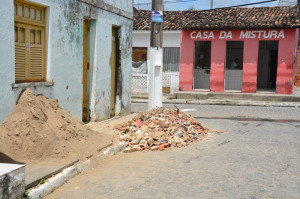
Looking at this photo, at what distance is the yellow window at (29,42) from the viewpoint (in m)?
7.01

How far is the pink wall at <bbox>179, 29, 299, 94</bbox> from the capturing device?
62.3 feet

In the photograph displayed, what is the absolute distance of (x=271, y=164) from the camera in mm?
6445

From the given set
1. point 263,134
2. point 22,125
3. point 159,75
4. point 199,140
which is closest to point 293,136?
point 263,134

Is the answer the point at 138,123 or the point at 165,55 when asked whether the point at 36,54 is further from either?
the point at 165,55

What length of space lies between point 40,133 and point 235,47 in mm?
17691

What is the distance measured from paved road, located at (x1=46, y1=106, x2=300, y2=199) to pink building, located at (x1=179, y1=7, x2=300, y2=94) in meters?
11.3

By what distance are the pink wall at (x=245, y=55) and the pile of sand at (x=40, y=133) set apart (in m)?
13.6

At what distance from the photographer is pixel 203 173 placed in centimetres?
584

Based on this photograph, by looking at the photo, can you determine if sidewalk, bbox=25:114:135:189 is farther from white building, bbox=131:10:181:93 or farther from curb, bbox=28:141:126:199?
white building, bbox=131:10:181:93

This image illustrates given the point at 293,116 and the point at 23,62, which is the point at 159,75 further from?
the point at 293,116

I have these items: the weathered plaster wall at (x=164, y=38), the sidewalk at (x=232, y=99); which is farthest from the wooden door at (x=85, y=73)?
the weathered plaster wall at (x=164, y=38)

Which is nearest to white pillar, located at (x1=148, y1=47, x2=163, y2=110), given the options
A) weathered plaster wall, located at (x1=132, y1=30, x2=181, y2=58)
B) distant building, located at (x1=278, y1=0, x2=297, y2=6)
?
weathered plaster wall, located at (x1=132, y1=30, x2=181, y2=58)

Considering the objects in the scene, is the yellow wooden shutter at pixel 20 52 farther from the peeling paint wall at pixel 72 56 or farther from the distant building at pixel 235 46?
the distant building at pixel 235 46

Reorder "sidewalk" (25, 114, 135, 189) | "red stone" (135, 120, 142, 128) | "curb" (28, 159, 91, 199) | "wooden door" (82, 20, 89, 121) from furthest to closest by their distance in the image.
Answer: "wooden door" (82, 20, 89, 121), "red stone" (135, 120, 142, 128), "sidewalk" (25, 114, 135, 189), "curb" (28, 159, 91, 199)
